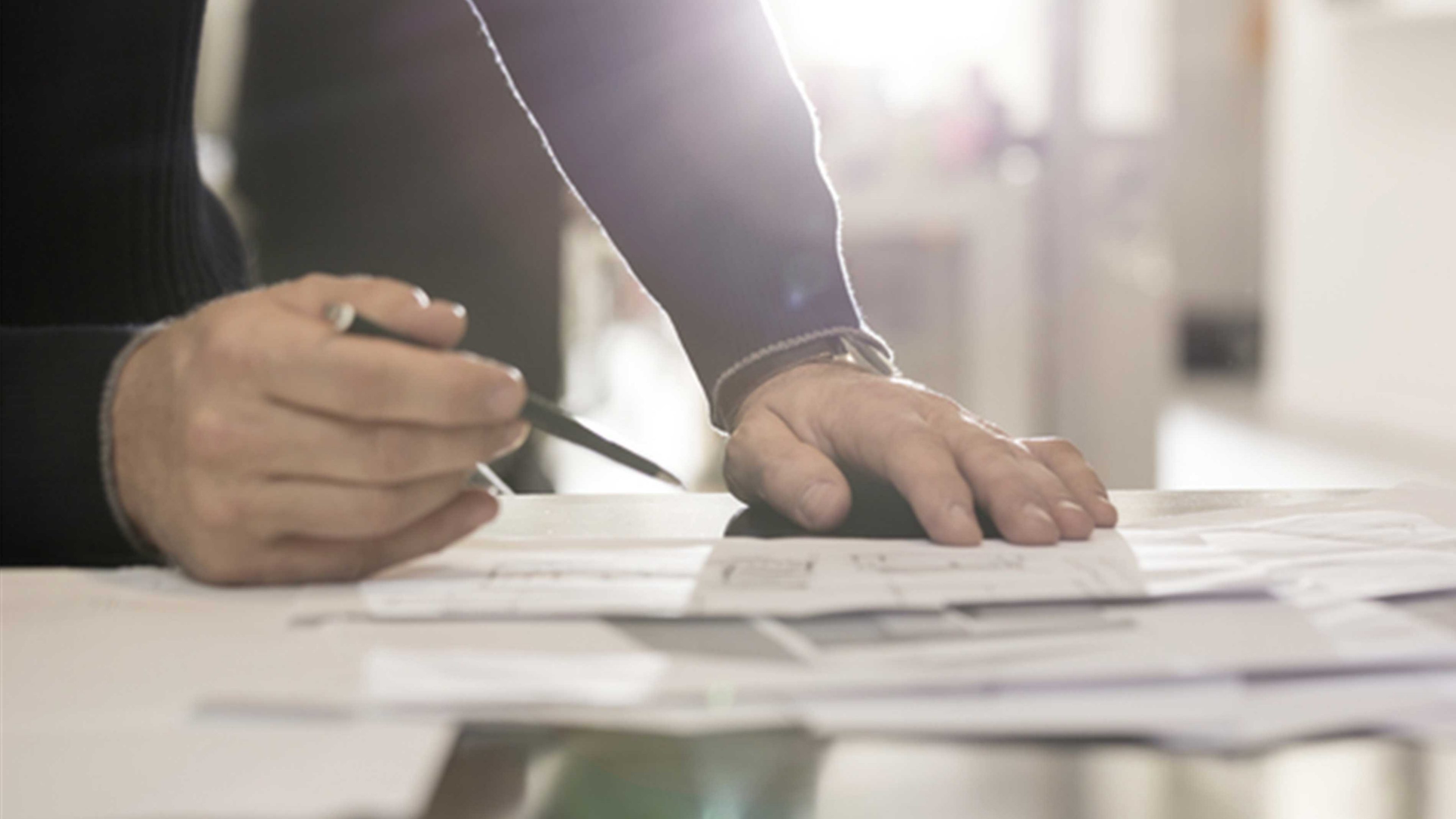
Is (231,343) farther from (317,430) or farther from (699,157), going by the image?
(699,157)

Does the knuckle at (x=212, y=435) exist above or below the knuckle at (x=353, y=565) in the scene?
above

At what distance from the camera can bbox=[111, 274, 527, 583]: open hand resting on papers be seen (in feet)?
1.23

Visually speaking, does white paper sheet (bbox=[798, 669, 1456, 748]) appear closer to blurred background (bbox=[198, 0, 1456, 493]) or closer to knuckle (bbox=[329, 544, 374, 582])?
knuckle (bbox=[329, 544, 374, 582])

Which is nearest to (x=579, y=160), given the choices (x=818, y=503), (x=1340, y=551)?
(x=818, y=503)

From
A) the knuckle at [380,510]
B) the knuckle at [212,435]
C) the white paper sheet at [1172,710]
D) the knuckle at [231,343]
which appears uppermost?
the knuckle at [231,343]

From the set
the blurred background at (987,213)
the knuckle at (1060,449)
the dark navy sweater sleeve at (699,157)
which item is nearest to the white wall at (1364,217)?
the blurred background at (987,213)

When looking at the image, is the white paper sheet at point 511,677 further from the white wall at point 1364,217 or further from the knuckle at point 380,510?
the white wall at point 1364,217

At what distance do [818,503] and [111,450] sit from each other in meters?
0.26

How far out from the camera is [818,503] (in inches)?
20.1

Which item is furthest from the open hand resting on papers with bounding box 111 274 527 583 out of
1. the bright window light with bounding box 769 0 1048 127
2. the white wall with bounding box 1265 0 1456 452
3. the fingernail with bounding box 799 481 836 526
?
the white wall with bounding box 1265 0 1456 452

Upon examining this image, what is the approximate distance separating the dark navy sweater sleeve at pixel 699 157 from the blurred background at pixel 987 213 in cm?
11

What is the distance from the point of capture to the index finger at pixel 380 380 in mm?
371

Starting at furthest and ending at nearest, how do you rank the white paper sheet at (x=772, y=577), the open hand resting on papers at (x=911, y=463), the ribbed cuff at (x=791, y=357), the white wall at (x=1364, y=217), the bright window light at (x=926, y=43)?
the white wall at (x=1364, y=217)
the bright window light at (x=926, y=43)
the ribbed cuff at (x=791, y=357)
the open hand resting on papers at (x=911, y=463)
the white paper sheet at (x=772, y=577)

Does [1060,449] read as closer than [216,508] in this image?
No
